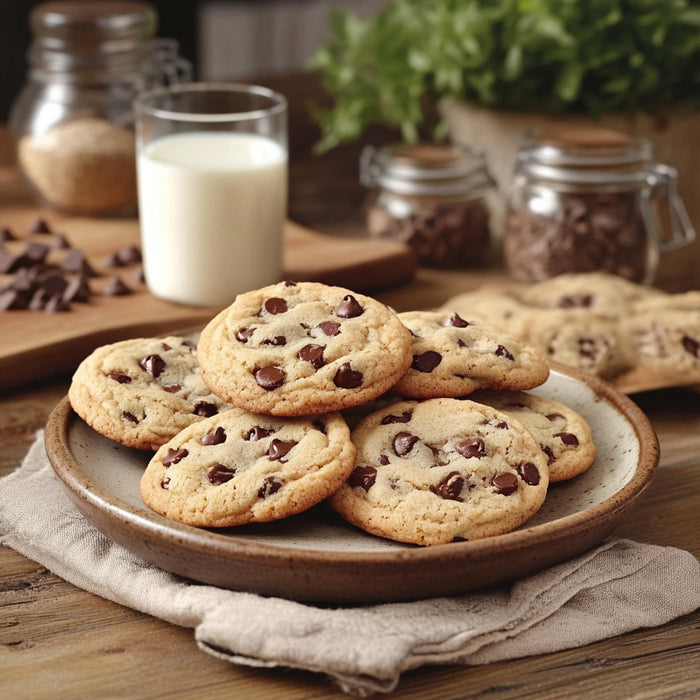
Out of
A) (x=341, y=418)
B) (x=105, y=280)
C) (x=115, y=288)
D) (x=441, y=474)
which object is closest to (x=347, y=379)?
(x=341, y=418)

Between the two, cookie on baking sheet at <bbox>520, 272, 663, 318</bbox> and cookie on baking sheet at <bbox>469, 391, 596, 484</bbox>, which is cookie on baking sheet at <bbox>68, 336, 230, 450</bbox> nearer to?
cookie on baking sheet at <bbox>469, 391, 596, 484</bbox>

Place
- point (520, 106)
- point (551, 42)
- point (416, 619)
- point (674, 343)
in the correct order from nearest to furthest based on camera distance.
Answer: point (416, 619)
point (674, 343)
point (551, 42)
point (520, 106)

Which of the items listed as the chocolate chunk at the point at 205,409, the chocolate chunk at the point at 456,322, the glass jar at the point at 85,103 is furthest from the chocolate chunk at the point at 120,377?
the glass jar at the point at 85,103

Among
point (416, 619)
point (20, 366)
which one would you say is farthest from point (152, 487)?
point (20, 366)

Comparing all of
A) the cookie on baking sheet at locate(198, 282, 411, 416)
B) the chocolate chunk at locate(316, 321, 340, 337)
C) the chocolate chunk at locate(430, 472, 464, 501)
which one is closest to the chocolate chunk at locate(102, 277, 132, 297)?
the cookie on baking sheet at locate(198, 282, 411, 416)

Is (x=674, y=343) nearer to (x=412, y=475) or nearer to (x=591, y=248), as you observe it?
(x=591, y=248)

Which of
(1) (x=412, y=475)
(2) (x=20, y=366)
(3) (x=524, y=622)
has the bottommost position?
(2) (x=20, y=366)
